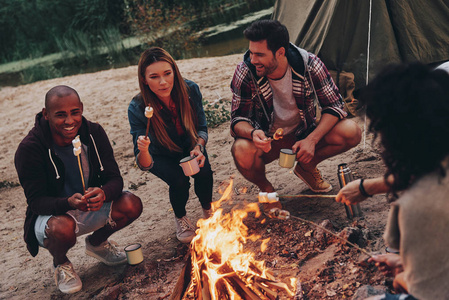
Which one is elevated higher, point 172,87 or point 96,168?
point 172,87

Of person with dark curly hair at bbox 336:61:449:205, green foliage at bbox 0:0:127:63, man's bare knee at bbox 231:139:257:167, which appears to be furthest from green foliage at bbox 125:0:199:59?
person with dark curly hair at bbox 336:61:449:205

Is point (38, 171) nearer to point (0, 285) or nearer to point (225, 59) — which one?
point (0, 285)

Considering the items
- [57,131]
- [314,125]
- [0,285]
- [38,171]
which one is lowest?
[0,285]


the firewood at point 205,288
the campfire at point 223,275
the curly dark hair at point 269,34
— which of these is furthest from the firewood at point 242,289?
the curly dark hair at point 269,34

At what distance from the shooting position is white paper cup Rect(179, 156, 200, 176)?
125 inches

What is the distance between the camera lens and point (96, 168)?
3303mm

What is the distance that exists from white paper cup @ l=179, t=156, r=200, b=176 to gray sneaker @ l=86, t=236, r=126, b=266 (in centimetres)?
88

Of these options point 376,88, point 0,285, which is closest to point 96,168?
point 0,285

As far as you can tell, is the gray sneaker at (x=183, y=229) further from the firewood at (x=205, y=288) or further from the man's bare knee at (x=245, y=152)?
the firewood at (x=205, y=288)

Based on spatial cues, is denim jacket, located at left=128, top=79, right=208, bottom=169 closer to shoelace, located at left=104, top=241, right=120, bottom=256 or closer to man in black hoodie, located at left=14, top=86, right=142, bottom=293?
man in black hoodie, located at left=14, top=86, right=142, bottom=293

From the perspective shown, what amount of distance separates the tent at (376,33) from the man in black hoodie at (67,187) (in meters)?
3.33

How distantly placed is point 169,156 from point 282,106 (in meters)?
0.99

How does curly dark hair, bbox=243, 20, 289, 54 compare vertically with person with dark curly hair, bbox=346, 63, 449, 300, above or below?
above

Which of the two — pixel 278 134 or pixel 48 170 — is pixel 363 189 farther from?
pixel 48 170
